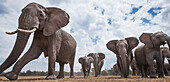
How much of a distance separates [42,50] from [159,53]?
6220 millimetres

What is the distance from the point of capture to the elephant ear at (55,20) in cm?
643

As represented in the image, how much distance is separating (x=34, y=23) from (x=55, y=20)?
4.09 feet

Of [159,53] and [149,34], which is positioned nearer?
[159,53]

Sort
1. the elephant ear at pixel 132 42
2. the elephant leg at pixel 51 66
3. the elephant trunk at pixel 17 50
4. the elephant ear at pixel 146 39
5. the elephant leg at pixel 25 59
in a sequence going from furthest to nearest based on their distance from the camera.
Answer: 1. the elephant ear at pixel 132 42
2. the elephant ear at pixel 146 39
3. the elephant leg at pixel 51 66
4. the elephant leg at pixel 25 59
5. the elephant trunk at pixel 17 50

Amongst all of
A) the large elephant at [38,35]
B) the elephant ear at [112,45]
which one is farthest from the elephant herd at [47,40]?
the elephant ear at [112,45]

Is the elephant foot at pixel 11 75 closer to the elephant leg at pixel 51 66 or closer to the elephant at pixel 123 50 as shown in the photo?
the elephant leg at pixel 51 66

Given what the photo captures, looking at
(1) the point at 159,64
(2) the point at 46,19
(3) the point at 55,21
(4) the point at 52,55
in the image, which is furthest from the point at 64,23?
(1) the point at 159,64

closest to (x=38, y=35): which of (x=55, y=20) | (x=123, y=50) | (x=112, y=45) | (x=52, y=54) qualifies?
(x=55, y=20)

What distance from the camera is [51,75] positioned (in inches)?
241

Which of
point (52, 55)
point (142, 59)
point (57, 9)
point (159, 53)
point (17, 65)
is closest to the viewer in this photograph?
point (17, 65)

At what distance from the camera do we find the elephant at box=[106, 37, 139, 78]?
7.86 m

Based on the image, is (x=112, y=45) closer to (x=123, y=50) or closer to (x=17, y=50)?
(x=123, y=50)

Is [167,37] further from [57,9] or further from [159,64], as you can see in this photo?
[57,9]

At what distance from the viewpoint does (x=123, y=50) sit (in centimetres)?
821
